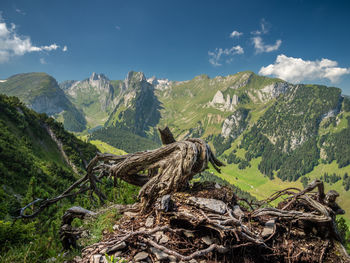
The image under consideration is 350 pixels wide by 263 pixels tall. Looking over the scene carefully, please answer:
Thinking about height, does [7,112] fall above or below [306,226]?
above

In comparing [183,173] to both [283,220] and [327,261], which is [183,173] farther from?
[327,261]

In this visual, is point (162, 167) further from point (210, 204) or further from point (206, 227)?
point (206, 227)

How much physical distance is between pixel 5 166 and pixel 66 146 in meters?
46.1

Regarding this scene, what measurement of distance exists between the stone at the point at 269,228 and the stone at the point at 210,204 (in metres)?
1.08

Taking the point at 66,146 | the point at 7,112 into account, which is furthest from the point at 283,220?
the point at 66,146

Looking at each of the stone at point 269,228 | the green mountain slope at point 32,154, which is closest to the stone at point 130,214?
the stone at point 269,228

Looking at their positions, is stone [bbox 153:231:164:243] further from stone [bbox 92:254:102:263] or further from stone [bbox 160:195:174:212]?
stone [bbox 92:254:102:263]

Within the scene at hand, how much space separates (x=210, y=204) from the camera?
4.91m

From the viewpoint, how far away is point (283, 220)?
513 cm

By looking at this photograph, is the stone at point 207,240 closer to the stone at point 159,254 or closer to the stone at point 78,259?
the stone at point 159,254

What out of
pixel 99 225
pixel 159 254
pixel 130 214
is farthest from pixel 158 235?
pixel 99 225

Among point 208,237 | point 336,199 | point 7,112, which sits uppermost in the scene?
point 7,112

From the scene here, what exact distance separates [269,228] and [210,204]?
158 cm

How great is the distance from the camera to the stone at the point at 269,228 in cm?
462
